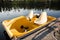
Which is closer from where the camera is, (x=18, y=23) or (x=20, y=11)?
(x=18, y=23)

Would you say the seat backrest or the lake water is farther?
the lake water

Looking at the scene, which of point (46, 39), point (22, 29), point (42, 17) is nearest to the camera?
point (46, 39)

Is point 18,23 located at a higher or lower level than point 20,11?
higher

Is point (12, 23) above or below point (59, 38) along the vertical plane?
above

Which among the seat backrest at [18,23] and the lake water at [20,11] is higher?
the seat backrest at [18,23]

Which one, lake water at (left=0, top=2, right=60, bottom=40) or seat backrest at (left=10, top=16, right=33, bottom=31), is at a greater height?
seat backrest at (left=10, top=16, right=33, bottom=31)

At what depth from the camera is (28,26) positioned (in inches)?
565

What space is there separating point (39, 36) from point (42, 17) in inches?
125

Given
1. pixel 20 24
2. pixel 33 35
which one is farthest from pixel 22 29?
pixel 33 35

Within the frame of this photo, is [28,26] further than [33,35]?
Yes

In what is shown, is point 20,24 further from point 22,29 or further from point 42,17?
point 42,17

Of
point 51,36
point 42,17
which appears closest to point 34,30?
point 51,36

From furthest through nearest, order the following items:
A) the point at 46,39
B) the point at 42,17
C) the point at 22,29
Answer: the point at 42,17
the point at 22,29
the point at 46,39

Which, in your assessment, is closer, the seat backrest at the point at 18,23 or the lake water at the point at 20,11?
the seat backrest at the point at 18,23
